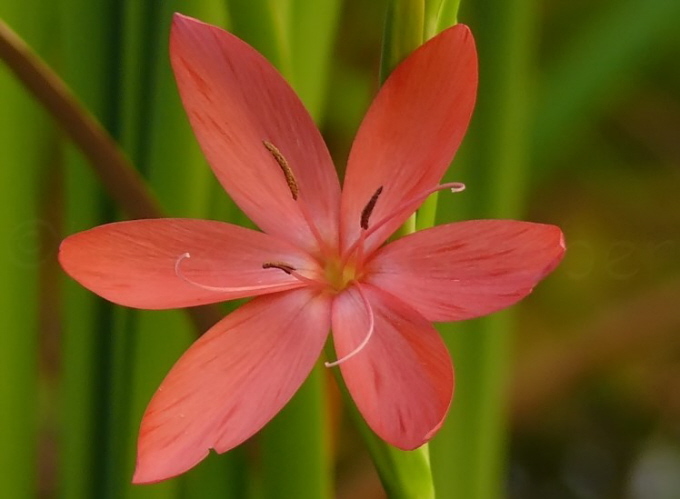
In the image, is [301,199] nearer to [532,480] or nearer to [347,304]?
[347,304]

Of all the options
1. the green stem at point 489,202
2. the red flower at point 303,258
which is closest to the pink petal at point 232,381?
the red flower at point 303,258

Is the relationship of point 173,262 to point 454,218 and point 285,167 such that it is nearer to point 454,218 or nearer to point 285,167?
point 285,167

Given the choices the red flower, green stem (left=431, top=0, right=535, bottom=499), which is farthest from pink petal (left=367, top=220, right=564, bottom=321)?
green stem (left=431, top=0, right=535, bottom=499)

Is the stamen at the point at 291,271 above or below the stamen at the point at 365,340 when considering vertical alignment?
above

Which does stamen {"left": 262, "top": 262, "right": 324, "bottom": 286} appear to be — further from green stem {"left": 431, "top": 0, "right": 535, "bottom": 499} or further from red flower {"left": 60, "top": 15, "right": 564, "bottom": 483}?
green stem {"left": 431, "top": 0, "right": 535, "bottom": 499}

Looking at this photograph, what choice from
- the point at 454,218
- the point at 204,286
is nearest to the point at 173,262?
the point at 204,286

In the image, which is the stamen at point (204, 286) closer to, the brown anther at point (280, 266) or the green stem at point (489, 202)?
the brown anther at point (280, 266)
